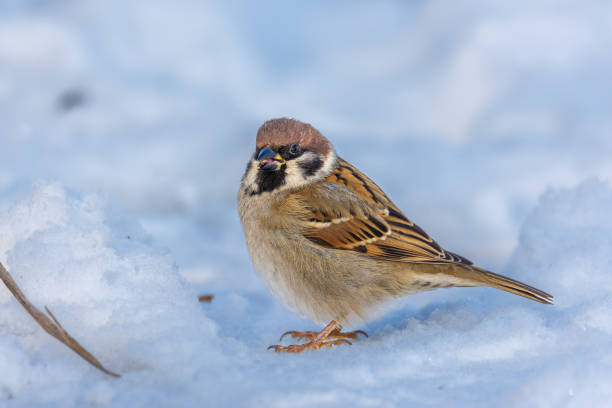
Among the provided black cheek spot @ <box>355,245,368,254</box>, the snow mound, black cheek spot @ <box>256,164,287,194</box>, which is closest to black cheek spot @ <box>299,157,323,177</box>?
black cheek spot @ <box>256,164,287,194</box>

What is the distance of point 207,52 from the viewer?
6410mm

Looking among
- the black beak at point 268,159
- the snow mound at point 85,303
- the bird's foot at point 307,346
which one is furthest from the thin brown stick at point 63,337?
the black beak at point 268,159

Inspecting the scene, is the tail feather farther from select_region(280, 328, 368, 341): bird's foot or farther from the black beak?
the black beak

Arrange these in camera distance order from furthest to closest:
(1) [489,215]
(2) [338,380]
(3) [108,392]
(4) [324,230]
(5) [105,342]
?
(1) [489,215], (4) [324,230], (5) [105,342], (2) [338,380], (3) [108,392]

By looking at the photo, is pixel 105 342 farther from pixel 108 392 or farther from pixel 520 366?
pixel 520 366

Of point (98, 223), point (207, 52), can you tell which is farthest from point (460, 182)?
point (98, 223)

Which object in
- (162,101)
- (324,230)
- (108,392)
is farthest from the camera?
(162,101)

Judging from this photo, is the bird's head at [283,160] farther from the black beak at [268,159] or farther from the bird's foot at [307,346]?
the bird's foot at [307,346]

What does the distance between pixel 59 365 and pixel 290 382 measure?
75cm

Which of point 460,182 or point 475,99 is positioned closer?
point 460,182

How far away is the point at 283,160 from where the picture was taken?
3.14m

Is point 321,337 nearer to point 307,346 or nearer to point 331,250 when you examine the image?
point 307,346

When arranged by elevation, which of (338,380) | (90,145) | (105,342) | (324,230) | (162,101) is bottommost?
(105,342)

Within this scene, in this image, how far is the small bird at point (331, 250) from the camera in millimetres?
2832
